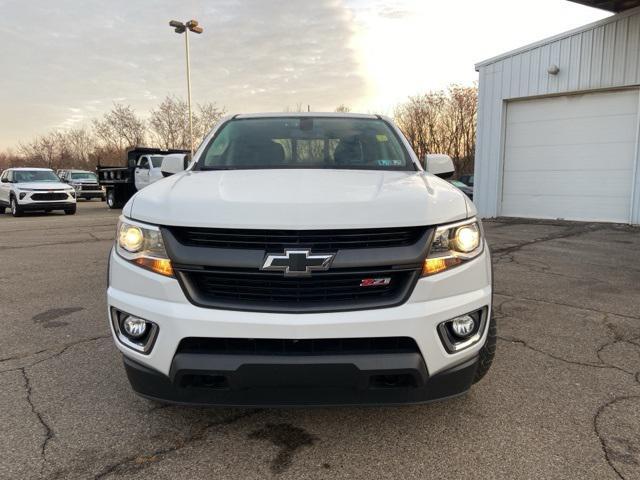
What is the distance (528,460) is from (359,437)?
0.82 metres

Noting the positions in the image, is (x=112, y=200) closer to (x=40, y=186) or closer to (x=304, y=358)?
(x=40, y=186)

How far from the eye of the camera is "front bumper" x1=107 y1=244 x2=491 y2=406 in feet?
6.89

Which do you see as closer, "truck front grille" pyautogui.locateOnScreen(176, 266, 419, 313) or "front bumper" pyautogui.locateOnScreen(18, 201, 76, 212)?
"truck front grille" pyautogui.locateOnScreen(176, 266, 419, 313)

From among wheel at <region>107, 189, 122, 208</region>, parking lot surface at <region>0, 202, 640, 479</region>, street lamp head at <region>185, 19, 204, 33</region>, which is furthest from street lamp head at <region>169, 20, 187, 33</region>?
parking lot surface at <region>0, 202, 640, 479</region>

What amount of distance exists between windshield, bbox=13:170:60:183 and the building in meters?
15.1

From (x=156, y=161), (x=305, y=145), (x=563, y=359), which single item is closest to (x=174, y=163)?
(x=305, y=145)

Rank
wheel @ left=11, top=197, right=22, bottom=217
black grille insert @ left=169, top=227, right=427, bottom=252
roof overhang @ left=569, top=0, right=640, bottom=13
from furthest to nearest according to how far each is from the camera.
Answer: wheel @ left=11, top=197, right=22, bottom=217 → roof overhang @ left=569, top=0, right=640, bottom=13 → black grille insert @ left=169, top=227, right=427, bottom=252

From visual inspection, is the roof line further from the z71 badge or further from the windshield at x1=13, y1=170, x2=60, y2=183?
the windshield at x1=13, y1=170, x2=60, y2=183

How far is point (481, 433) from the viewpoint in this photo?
257 cm

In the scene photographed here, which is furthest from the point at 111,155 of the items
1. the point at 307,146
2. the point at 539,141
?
the point at 307,146

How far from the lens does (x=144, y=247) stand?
2352 mm

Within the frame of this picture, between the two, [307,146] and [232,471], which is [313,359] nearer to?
[232,471]

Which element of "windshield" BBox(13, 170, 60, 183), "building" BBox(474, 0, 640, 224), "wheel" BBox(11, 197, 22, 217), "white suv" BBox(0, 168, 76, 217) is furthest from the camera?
"windshield" BBox(13, 170, 60, 183)

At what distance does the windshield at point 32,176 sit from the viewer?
17547mm
